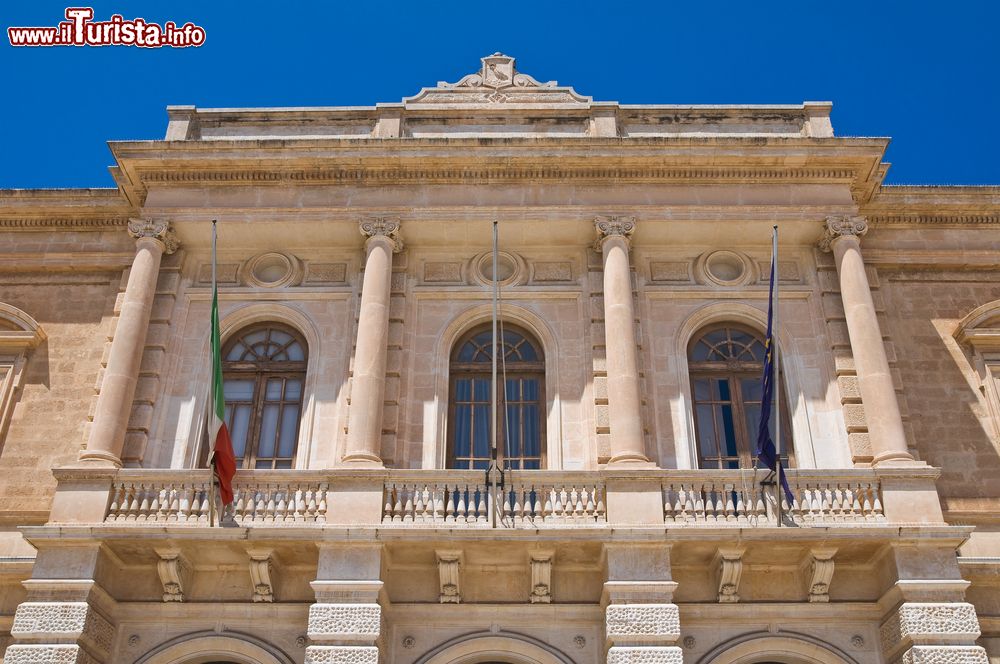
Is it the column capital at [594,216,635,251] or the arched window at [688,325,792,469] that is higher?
the column capital at [594,216,635,251]

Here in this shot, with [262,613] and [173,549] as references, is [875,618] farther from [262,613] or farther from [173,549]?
[173,549]

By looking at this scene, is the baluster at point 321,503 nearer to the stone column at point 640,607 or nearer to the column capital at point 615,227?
the stone column at point 640,607

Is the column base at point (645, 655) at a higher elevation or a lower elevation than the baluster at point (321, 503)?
lower

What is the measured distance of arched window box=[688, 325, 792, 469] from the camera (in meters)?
16.5

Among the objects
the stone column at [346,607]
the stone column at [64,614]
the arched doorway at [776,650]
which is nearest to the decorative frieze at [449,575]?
the stone column at [346,607]

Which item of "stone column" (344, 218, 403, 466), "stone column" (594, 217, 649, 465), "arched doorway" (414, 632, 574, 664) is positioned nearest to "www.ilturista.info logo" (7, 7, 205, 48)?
"stone column" (344, 218, 403, 466)

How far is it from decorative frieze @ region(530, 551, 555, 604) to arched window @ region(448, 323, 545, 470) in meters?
2.27

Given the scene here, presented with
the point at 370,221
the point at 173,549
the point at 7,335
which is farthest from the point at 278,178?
the point at 173,549

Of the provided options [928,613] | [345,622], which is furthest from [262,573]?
[928,613]

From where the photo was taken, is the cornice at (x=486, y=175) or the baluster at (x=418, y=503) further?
the cornice at (x=486, y=175)

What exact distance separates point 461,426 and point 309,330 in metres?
3.19

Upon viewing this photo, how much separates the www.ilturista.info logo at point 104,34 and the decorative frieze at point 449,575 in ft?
34.0

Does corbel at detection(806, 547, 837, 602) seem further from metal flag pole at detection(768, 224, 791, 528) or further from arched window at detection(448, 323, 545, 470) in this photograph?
arched window at detection(448, 323, 545, 470)

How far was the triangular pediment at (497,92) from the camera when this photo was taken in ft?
63.8
